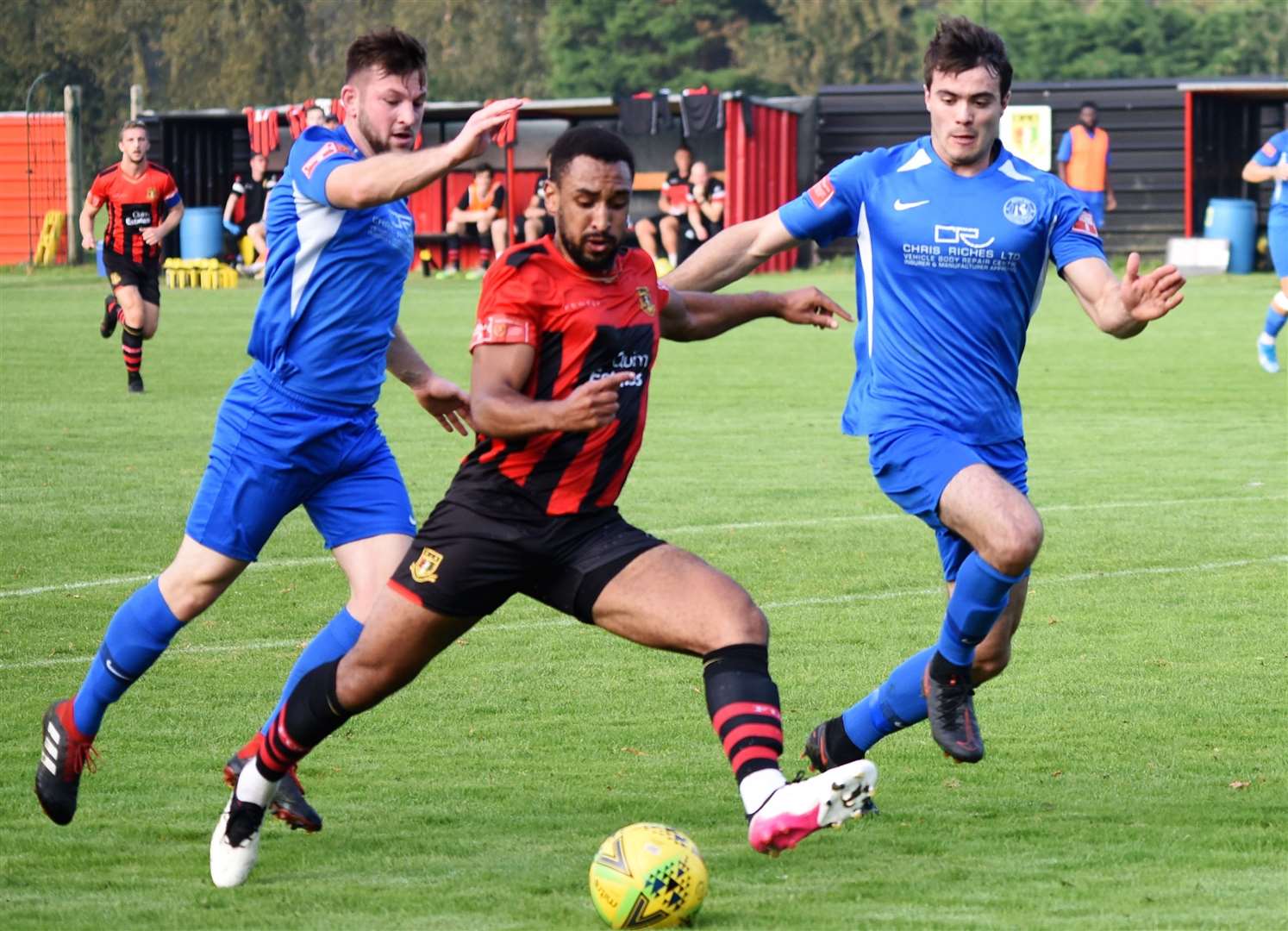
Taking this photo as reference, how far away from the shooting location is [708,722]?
7.26 meters

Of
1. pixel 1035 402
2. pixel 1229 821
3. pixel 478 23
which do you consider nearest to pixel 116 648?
pixel 1229 821

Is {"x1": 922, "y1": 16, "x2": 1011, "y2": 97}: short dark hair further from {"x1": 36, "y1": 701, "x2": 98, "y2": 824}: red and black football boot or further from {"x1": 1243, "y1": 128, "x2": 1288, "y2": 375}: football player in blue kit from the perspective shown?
{"x1": 1243, "y1": 128, "x2": 1288, "y2": 375}: football player in blue kit

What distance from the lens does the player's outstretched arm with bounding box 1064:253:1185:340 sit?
586 centimetres

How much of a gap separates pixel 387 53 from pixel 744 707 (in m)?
2.24

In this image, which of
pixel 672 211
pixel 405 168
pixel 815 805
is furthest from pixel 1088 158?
pixel 815 805

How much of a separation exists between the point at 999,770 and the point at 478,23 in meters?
63.5

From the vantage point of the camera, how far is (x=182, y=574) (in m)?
6.18

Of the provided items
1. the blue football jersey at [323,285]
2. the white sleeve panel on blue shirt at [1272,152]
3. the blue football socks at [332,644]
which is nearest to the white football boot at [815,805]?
the blue football socks at [332,644]

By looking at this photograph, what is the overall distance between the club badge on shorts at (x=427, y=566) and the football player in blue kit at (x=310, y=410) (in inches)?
34.6

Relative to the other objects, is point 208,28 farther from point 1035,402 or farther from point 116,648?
point 116,648

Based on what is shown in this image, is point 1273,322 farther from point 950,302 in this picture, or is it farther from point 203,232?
point 203,232

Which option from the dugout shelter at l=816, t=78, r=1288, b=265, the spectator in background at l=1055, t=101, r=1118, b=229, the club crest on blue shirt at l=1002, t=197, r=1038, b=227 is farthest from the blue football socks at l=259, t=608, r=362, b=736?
the dugout shelter at l=816, t=78, r=1288, b=265

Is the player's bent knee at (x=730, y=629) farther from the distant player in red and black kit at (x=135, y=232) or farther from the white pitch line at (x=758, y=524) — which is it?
the distant player in red and black kit at (x=135, y=232)

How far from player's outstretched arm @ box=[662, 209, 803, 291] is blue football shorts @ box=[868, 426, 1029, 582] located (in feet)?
2.20
